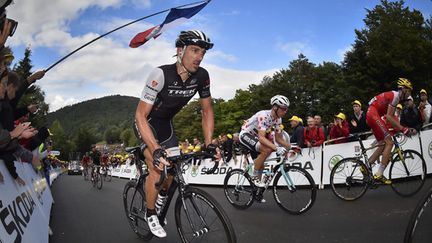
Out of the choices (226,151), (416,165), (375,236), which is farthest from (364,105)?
(375,236)

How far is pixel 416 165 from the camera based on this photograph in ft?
25.0

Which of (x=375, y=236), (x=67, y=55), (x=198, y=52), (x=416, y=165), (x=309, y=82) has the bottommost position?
(x=375, y=236)

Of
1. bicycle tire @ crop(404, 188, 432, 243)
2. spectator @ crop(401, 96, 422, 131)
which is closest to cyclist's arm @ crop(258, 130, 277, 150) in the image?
bicycle tire @ crop(404, 188, 432, 243)

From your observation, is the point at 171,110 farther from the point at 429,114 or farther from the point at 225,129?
the point at 225,129

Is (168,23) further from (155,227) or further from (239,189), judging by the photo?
(155,227)

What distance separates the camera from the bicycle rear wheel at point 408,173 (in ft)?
24.5

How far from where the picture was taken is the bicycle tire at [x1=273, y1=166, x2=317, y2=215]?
6.55 metres

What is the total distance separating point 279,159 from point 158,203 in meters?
3.25

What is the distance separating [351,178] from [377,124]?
4.04 feet

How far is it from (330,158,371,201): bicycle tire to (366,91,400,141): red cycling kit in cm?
78

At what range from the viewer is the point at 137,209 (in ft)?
17.2

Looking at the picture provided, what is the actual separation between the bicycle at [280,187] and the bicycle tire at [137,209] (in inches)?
108

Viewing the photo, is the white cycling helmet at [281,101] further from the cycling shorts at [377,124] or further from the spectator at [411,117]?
the spectator at [411,117]

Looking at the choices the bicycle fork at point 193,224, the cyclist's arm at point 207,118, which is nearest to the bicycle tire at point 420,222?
the bicycle fork at point 193,224
